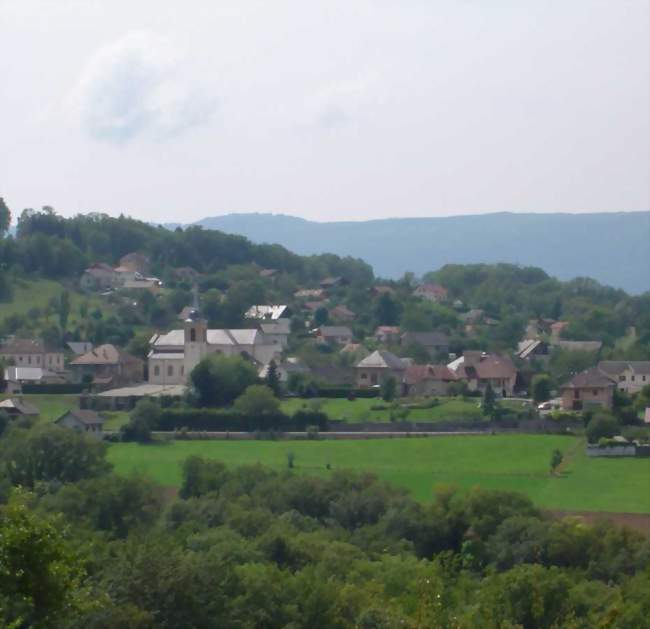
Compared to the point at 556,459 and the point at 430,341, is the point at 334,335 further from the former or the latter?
the point at 556,459

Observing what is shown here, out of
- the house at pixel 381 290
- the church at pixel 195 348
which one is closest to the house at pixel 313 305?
the house at pixel 381 290

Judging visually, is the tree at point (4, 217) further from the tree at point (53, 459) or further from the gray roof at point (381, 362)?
the tree at point (53, 459)

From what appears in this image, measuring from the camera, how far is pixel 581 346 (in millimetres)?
90000

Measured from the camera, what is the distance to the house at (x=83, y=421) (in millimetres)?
59425

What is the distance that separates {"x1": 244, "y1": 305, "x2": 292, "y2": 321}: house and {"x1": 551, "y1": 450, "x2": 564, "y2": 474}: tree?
36.6m

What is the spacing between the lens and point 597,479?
164 feet

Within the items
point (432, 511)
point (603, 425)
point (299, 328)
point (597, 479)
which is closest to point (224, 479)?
point (432, 511)

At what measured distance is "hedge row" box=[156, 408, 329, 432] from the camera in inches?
2370

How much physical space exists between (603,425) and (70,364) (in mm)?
25478

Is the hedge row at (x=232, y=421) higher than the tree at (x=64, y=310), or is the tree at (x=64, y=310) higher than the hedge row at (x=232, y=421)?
the tree at (x=64, y=310)

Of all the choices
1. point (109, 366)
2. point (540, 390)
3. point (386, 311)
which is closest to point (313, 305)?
point (386, 311)

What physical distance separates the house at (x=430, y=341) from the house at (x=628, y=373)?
12.3m

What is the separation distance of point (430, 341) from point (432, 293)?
30.3 meters

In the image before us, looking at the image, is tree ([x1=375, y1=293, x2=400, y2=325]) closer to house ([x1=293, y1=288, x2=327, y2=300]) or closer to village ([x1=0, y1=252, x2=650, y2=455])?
village ([x1=0, y1=252, x2=650, y2=455])
